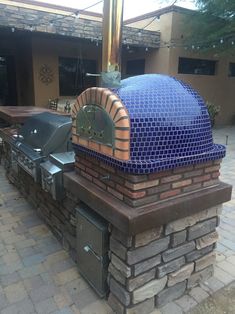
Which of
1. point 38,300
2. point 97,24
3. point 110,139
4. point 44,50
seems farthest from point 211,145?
point 44,50

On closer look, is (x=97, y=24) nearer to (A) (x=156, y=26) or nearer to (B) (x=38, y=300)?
(A) (x=156, y=26)

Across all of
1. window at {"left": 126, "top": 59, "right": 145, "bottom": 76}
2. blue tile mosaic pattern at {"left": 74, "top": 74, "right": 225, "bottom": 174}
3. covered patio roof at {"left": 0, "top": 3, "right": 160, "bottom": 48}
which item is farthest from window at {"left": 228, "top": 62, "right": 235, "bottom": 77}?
blue tile mosaic pattern at {"left": 74, "top": 74, "right": 225, "bottom": 174}

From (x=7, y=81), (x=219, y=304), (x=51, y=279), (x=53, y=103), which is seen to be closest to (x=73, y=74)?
(x=53, y=103)

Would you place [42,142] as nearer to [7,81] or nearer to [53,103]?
[53,103]

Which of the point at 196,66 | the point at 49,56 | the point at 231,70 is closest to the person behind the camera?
the point at 49,56

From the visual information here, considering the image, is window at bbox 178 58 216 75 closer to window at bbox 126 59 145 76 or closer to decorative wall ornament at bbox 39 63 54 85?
window at bbox 126 59 145 76

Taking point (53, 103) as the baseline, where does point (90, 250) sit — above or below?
below

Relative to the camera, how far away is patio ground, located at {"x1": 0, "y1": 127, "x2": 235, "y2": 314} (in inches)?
83.6

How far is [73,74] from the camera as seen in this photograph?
1088 centimetres

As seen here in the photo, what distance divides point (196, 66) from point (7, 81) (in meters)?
7.87

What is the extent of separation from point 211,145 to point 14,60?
432 inches

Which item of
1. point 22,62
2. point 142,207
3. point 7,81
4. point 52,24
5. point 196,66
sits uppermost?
point 52,24

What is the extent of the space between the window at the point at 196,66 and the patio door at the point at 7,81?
6.74m

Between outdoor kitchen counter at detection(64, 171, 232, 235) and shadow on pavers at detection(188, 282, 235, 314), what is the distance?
0.75 m
